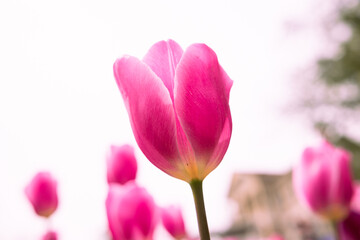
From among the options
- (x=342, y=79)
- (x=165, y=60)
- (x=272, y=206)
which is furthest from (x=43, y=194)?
(x=272, y=206)

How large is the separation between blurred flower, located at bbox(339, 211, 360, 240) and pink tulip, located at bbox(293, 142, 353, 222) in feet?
0.05

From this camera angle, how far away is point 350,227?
31.0 inches

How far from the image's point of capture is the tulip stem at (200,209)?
38 cm

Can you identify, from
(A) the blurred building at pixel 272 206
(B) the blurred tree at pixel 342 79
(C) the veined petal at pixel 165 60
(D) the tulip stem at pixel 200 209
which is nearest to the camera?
(D) the tulip stem at pixel 200 209

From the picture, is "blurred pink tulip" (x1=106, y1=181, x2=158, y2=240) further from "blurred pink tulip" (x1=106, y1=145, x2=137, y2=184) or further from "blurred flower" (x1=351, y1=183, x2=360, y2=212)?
"blurred flower" (x1=351, y1=183, x2=360, y2=212)

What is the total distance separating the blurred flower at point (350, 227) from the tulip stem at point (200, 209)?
496 mm

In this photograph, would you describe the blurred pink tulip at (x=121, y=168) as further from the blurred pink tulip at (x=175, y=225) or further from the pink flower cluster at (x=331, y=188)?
the pink flower cluster at (x=331, y=188)

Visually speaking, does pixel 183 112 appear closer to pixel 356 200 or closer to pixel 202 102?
pixel 202 102

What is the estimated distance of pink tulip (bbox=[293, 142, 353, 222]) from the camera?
822 millimetres

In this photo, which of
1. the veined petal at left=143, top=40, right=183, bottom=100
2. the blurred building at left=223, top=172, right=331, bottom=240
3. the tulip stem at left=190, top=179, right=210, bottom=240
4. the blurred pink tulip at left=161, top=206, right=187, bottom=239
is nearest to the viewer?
the tulip stem at left=190, top=179, right=210, bottom=240

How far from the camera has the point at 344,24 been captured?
40.8 ft

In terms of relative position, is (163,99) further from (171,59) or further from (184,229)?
(184,229)

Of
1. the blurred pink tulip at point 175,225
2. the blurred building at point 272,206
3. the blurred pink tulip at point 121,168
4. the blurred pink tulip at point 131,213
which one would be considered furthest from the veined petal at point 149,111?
the blurred building at point 272,206

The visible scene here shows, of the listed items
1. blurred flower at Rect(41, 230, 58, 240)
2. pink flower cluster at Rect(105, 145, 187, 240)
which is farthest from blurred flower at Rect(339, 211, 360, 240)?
blurred flower at Rect(41, 230, 58, 240)
